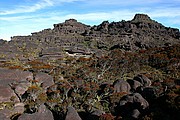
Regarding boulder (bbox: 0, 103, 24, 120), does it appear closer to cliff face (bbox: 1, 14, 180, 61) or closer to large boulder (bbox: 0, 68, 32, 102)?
large boulder (bbox: 0, 68, 32, 102)

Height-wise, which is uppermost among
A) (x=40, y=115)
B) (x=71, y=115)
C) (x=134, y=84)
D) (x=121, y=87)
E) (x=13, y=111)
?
(x=134, y=84)

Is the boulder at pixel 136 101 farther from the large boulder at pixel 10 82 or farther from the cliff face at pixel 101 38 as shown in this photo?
the cliff face at pixel 101 38

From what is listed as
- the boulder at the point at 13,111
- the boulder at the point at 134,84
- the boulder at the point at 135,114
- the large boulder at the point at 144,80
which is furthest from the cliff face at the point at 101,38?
the boulder at the point at 135,114

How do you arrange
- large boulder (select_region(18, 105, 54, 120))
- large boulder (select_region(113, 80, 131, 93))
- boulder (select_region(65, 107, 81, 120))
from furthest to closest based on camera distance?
large boulder (select_region(113, 80, 131, 93)) < boulder (select_region(65, 107, 81, 120)) < large boulder (select_region(18, 105, 54, 120))

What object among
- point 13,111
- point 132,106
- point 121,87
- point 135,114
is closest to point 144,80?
point 121,87

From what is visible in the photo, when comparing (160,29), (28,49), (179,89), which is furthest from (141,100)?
(160,29)

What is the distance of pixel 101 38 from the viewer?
404ft

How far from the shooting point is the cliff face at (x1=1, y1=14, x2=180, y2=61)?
101 m

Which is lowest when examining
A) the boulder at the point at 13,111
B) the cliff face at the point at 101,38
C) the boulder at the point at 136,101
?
the boulder at the point at 13,111

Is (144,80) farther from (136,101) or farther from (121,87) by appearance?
(136,101)

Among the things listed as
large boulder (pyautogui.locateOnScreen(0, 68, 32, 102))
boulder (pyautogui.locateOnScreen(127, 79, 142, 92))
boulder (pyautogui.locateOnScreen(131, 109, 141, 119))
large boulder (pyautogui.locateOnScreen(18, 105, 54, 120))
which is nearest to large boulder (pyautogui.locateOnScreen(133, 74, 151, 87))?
boulder (pyautogui.locateOnScreen(127, 79, 142, 92))

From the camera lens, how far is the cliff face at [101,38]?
100750 millimetres

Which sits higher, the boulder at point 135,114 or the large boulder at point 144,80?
the large boulder at point 144,80

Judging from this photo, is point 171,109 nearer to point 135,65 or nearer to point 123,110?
point 123,110
